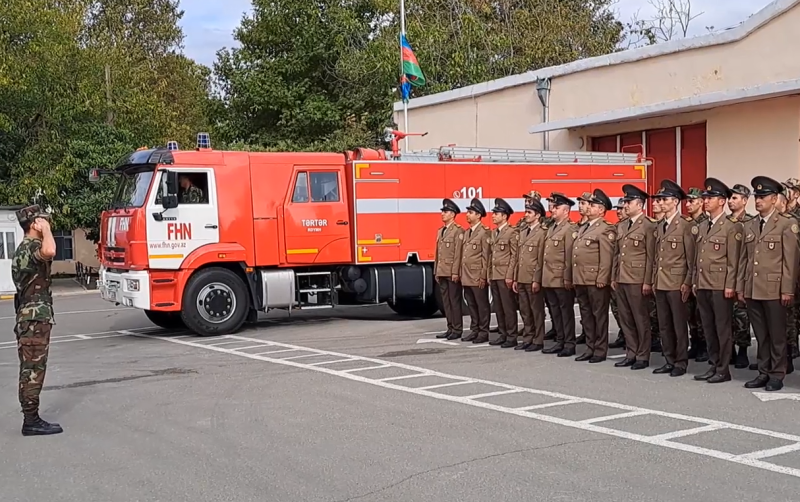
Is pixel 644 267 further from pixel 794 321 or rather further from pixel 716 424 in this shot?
pixel 716 424

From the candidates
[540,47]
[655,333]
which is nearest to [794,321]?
[655,333]

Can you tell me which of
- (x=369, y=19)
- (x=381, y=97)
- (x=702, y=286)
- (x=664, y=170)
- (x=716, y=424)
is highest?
→ (x=369, y=19)

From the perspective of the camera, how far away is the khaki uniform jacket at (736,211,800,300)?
319 inches

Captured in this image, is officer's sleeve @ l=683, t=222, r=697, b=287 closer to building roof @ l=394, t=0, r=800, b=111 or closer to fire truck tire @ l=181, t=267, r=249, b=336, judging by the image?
fire truck tire @ l=181, t=267, r=249, b=336

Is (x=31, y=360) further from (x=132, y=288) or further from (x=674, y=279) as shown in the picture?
(x=674, y=279)

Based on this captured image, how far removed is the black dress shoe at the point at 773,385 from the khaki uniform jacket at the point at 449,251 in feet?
15.4

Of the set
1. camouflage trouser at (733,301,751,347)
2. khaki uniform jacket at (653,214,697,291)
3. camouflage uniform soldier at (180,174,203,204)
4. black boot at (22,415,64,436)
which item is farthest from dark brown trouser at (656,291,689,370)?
camouflage uniform soldier at (180,174,203,204)

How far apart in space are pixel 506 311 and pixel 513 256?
736mm

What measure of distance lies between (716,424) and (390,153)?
867 centimetres

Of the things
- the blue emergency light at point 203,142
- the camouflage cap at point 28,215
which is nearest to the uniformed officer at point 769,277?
the camouflage cap at point 28,215

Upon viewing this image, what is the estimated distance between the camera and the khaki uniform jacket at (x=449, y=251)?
12086 millimetres

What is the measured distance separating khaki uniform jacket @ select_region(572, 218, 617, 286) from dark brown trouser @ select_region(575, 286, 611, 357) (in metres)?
0.15

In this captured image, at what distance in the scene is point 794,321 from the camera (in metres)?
9.06

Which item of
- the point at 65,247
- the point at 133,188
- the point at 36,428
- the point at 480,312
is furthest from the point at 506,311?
the point at 65,247
